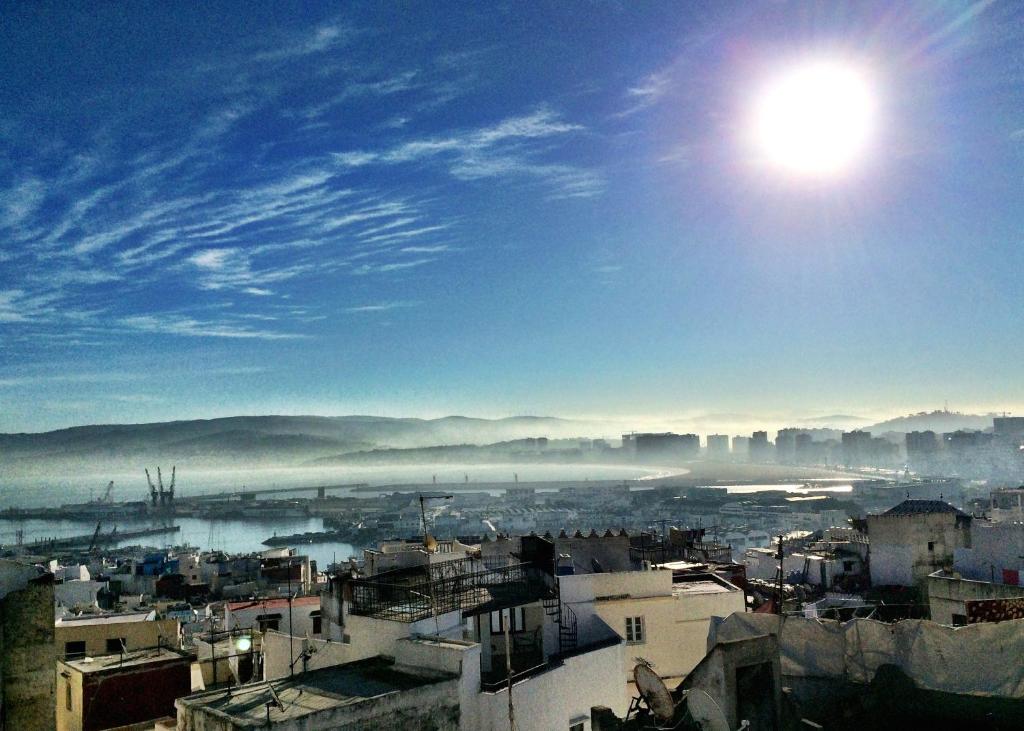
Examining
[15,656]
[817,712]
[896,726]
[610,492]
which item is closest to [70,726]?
[15,656]

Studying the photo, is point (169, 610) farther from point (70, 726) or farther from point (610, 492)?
point (610, 492)

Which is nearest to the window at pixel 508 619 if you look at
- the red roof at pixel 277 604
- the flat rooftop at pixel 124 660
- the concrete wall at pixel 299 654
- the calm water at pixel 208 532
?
the concrete wall at pixel 299 654

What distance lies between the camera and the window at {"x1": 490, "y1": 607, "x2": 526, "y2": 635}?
9984 millimetres

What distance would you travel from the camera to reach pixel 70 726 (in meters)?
11.2

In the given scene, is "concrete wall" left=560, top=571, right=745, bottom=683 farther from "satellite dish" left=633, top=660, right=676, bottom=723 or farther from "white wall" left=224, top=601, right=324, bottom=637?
"white wall" left=224, top=601, right=324, bottom=637

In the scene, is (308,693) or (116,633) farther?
(116,633)

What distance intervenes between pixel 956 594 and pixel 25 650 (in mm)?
13851

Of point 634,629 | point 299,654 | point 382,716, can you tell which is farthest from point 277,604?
point 382,716

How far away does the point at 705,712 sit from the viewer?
7.60 meters

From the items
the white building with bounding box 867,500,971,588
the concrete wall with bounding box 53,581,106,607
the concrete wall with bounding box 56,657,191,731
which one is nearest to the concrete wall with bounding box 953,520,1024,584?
the white building with bounding box 867,500,971,588

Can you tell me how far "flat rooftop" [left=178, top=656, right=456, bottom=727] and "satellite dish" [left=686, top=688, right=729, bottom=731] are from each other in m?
2.41

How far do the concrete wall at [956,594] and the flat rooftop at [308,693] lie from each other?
9.77 metres

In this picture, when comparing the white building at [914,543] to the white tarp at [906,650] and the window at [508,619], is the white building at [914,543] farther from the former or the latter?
the window at [508,619]

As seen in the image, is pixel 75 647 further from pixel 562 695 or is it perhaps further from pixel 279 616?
pixel 562 695
